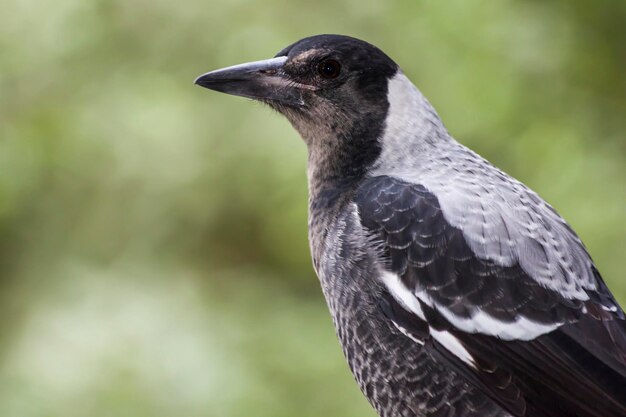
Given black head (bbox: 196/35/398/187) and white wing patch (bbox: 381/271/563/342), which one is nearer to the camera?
white wing patch (bbox: 381/271/563/342)

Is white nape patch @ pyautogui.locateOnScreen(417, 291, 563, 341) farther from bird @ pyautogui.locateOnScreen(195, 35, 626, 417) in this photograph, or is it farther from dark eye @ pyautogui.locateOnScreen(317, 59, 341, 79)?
dark eye @ pyautogui.locateOnScreen(317, 59, 341, 79)

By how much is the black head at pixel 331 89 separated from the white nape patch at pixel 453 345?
47 cm

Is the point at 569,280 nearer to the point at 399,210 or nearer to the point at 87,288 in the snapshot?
the point at 399,210

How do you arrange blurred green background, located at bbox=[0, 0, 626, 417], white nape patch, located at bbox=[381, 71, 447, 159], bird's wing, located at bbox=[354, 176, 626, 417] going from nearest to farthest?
1. bird's wing, located at bbox=[354, 176, 626, 417]
2. white nape patch, located at bbox=[381, 71, 447, 159]
3. blurred green background, located at bbox=[0, 0, 626, 417]

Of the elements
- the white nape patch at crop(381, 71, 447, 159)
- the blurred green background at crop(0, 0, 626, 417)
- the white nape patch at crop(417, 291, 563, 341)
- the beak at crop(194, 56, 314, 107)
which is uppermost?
the blurred green background at crop(0, 0, 626, 417)

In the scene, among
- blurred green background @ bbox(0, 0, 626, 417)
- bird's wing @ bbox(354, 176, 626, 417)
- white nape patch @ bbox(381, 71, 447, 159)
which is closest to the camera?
bird's wing @ bbox(354, 176, 626, 417)

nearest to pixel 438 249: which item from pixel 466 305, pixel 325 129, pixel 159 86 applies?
pixel 466 305

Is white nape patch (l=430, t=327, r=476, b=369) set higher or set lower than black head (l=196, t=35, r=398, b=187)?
lower

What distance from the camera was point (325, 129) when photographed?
2.32 m

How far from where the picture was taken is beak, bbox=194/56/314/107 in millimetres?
2344

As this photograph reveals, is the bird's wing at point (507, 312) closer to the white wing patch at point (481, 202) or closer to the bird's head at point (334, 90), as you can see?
the white wing patch at point (481, 202)

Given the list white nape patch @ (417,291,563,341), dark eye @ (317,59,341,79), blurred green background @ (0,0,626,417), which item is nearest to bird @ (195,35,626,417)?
white nape patch @ (417,291,563,341)

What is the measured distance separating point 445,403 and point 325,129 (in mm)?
716

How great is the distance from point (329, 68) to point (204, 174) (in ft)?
6.06
